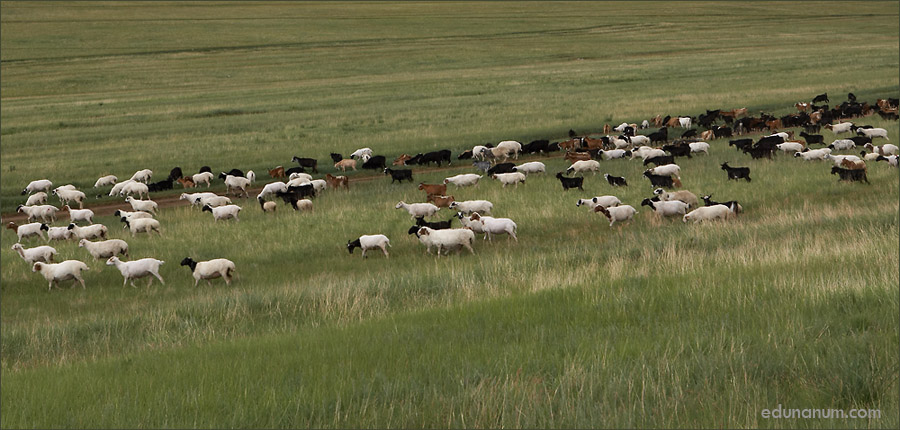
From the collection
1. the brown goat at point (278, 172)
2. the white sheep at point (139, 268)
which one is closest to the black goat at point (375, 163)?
the brown goat at point (278, 172)

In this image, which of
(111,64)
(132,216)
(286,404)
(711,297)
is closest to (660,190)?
(711,297)

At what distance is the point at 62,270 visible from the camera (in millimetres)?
14633

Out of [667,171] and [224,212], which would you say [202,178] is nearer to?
[224,212]

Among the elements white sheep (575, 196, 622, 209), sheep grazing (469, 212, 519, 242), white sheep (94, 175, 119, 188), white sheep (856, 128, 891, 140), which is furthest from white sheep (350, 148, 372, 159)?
white sheep (856, 128, 891, 140)

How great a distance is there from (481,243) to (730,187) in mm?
7357

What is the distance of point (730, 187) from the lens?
20312 mm

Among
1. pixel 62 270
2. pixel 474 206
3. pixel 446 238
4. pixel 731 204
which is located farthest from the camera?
pixel 474 206

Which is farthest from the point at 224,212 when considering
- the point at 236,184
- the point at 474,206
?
the point at 474,206

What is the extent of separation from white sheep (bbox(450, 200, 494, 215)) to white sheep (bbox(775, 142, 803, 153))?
11674 millimetres

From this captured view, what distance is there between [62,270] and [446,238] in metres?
7.16

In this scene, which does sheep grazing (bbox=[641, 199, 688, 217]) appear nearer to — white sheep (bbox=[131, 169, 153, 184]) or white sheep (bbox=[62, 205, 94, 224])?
white sheep (bbox=[62, 205, 94, 224])

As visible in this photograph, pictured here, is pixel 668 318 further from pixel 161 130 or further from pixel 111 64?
pixel 111 64

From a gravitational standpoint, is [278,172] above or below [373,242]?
below

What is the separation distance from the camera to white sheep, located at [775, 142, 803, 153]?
2558cm
